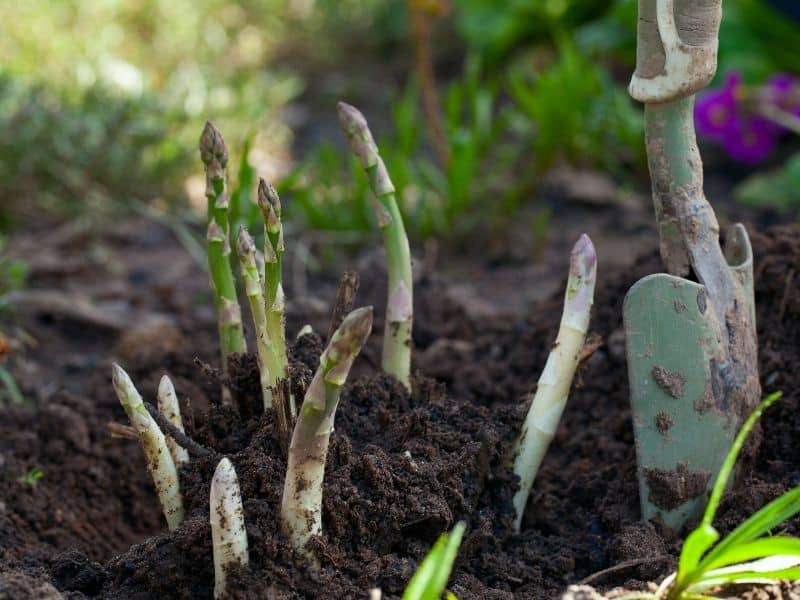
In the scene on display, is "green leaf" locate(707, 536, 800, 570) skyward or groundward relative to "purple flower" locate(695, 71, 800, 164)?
groundward

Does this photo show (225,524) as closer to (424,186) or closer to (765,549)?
(765,549)

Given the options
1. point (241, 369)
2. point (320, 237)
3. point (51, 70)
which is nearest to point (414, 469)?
point (241, 369)

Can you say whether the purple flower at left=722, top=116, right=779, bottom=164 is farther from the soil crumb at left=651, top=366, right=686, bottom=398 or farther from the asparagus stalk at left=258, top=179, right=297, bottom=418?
the asparagus stalk at left=258, top=179, right=297, bottom=418

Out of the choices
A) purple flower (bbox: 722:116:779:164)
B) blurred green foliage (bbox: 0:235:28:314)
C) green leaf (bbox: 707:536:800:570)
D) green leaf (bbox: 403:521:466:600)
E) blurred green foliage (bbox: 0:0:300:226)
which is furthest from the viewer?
purple flower (bbox: 722:116:779:164)

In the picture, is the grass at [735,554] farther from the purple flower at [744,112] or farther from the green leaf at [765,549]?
the purple flower at [744,112]

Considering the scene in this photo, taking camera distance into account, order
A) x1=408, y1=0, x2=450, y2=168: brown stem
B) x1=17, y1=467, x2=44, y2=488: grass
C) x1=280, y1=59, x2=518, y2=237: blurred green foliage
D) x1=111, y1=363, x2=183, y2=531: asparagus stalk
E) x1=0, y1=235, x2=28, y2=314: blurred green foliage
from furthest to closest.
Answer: x1=408, y1=0, x2=450, y2=168: brown stem, x1=280, y1=59, x2=518, y2=237: blurred green foliage, x1=0, y1=235, x2=28, y2=314: blurred green foliage, x1=17, y1=467, x2=44, y2=488: grass, x1=111, y1=363, x2=183, y2=531: asparagus stalk

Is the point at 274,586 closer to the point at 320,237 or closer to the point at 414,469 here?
the point at 414,469

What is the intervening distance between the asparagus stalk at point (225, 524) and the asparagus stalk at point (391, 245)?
0.49 m

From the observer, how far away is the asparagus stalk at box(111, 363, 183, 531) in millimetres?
1397

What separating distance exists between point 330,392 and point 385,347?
1.76ft

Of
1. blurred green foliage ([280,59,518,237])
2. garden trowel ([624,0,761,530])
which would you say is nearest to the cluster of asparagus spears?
garden trowel ([624,0,761,530])

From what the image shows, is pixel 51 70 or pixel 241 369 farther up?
pixel 51 70

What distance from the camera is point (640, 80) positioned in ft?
4.98

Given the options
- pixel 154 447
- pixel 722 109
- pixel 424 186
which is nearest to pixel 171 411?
pixel 154 447
